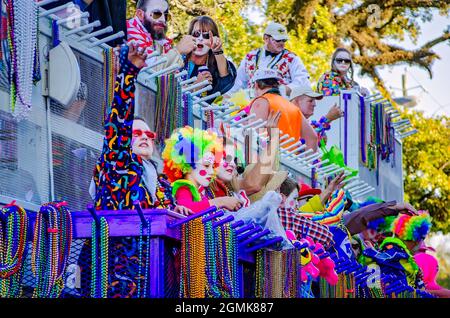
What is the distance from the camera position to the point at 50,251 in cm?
632

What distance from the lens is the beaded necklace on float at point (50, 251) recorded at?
6273mm

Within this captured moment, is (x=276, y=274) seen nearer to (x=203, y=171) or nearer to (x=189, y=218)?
(x=203, y=171)

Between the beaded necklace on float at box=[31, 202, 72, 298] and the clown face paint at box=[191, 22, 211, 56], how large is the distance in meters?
4.75

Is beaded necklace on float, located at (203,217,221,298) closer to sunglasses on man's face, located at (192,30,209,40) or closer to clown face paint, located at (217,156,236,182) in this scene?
clown face paint, located at (217,156,236,182)

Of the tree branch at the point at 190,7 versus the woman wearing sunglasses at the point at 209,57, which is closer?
the woman wearing sunglasses at the point at 209,57

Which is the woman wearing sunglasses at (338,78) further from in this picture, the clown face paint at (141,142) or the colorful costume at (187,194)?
the clown face paint at (141,142)

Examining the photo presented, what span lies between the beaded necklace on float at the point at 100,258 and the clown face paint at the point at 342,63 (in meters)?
8.50

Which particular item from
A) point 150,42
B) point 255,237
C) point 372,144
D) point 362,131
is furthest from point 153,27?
point 372,144

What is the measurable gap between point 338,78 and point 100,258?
29.3ft


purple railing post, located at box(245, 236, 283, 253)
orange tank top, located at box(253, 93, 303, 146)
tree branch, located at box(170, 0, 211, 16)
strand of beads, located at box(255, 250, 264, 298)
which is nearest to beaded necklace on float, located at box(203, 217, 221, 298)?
purple railing post, located at box(245, 236, 283, 253)

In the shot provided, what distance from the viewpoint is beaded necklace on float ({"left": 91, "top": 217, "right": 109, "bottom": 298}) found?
20.8ft

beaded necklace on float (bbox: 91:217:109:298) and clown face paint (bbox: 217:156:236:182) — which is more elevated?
clown face paint (bbox: 217:156:236:182)

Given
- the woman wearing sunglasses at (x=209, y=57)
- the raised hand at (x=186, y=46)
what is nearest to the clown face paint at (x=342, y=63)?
the woman wearing sunglasses at (x=209, y=57)
